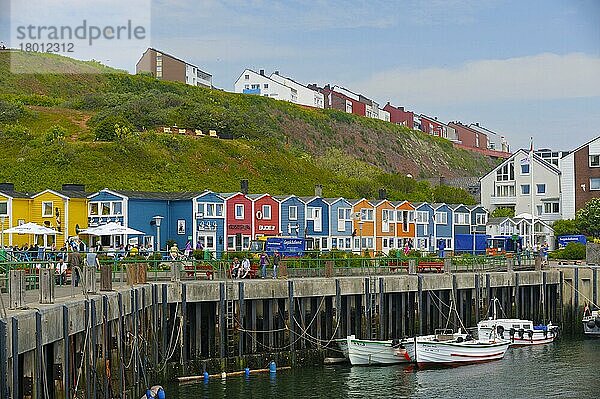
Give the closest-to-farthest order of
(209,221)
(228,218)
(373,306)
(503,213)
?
(373,306) → (209,221) → (228,218) → (503,213)

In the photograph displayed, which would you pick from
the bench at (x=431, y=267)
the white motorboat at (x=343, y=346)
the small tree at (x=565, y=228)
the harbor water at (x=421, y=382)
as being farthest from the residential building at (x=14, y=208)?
the small tree at (x=565, y=228)

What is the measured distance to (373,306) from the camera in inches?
1984

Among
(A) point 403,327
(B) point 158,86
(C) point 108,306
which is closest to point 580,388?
(A) point 403,327

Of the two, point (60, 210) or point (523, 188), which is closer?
point (60, 210)

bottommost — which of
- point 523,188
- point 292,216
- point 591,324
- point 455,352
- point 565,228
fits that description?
point 455,352

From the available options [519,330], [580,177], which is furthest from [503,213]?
[519,330]

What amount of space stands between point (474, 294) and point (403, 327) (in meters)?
6.92

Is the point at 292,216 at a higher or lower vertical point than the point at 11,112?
lower

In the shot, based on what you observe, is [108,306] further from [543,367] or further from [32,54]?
[32,54]

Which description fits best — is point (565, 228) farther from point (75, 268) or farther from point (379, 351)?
point (75, 268)

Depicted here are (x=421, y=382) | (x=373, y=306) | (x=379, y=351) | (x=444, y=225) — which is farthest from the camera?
(x=444, y=225)

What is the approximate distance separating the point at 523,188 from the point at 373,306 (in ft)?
243

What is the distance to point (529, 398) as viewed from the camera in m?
→ 41.1

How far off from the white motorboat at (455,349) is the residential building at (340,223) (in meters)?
45.4
